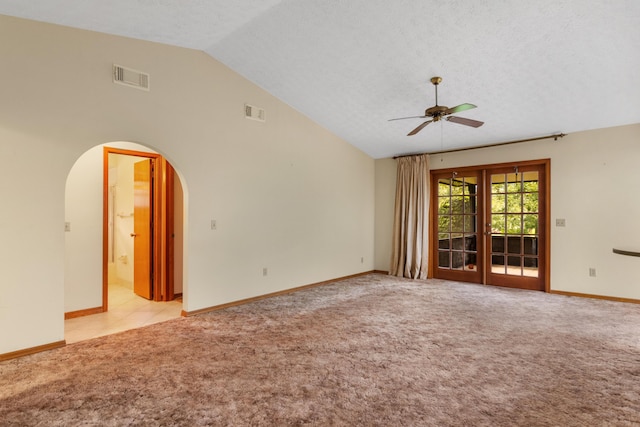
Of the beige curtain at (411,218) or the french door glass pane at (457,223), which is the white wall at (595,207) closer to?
the french door glass pane at (457,223)

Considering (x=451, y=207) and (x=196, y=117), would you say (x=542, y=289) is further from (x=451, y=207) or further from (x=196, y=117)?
(x=196, y=117)

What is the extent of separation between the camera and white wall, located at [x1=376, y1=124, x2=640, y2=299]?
469 centimetres

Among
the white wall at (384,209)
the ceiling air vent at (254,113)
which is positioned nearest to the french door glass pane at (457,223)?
the white wall at (384,209)

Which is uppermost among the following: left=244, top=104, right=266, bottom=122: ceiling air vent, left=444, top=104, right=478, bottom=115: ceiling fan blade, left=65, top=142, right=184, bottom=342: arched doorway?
left=244, top=104, right=266, bottom=122: ceiling air vent

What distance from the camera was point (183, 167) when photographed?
403 centimetres

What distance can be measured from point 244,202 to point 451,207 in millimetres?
4015

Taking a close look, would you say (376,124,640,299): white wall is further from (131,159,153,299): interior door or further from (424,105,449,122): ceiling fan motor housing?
(131,159,153,299): interior door

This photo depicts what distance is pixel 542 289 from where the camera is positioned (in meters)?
5.39

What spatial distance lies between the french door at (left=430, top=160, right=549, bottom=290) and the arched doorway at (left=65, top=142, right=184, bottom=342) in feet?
15.7

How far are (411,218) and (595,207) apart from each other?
2.81m

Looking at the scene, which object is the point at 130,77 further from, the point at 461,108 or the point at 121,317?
the point at 461,108

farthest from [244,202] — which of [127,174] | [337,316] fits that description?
[127,174]

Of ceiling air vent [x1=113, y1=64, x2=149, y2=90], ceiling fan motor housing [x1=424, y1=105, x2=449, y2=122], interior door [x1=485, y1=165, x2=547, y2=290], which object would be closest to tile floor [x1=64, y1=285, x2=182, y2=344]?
ceiling air vent [x1=113, y1=64, x2=149, y2=90]

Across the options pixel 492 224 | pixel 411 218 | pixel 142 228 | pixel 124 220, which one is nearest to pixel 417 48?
pixel 411 218
